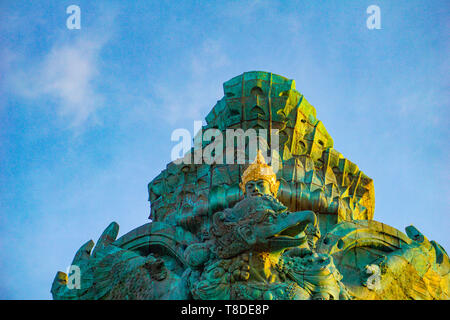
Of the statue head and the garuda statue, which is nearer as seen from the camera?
the garuda statue

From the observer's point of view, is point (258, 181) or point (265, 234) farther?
point (258, 181)

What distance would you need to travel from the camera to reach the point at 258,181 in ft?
43.7

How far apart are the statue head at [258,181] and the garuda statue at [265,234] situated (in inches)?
1.0

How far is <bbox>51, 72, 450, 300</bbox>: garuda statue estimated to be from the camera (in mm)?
11523

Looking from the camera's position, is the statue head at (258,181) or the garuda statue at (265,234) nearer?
the garuda statue at (265,234)

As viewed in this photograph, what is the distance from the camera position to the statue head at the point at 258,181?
13.2 metres

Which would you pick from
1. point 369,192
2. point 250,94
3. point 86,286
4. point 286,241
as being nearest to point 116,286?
point 86,286

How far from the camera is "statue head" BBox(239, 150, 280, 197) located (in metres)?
13.2

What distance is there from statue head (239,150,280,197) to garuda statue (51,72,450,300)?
26 mm

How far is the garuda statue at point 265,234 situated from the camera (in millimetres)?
11523

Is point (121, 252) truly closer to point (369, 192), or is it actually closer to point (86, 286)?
point (86, 286)

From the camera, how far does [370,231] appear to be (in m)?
14.3

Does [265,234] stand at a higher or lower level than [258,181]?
lower

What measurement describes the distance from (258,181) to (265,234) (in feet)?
7.13
